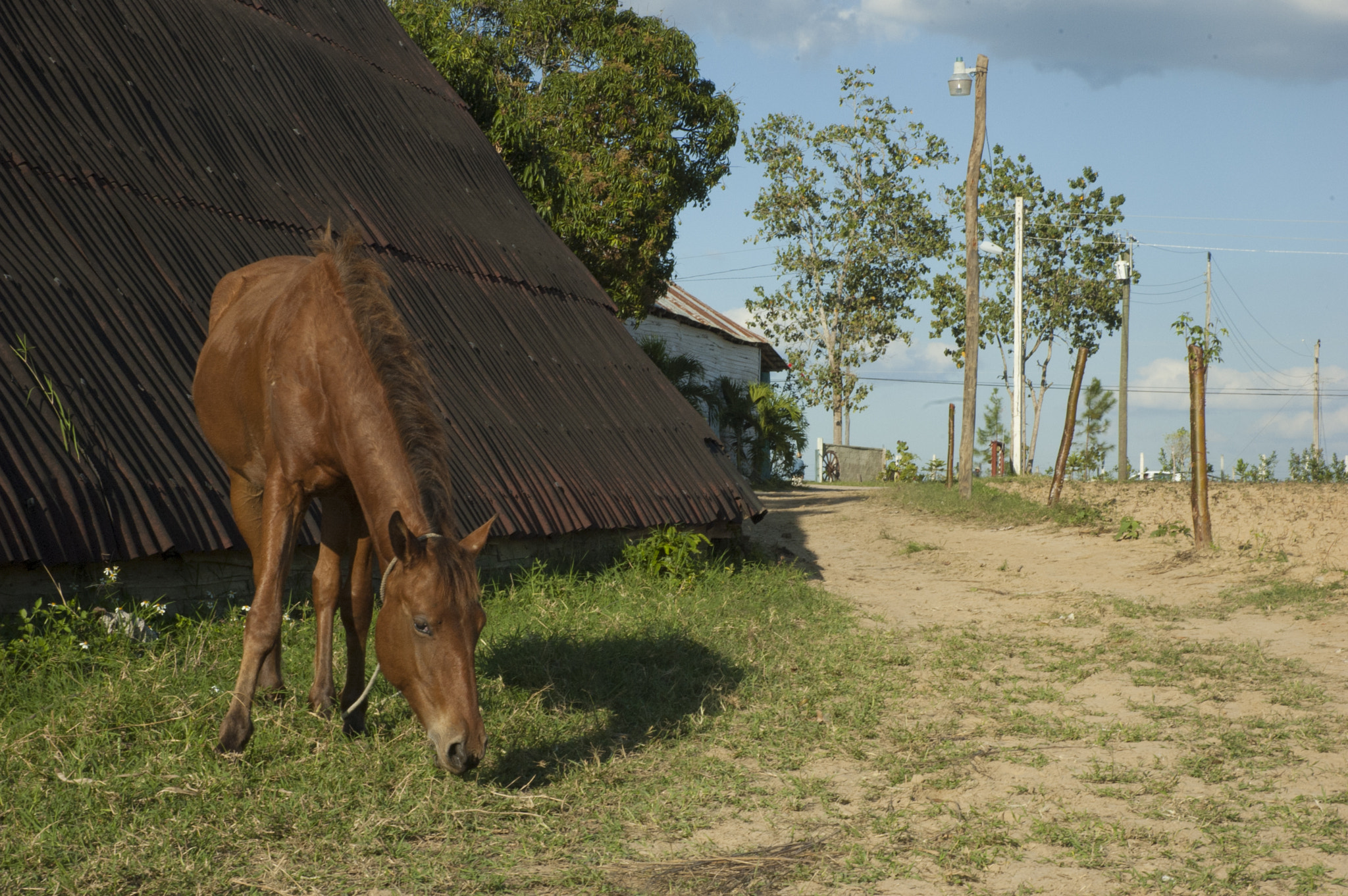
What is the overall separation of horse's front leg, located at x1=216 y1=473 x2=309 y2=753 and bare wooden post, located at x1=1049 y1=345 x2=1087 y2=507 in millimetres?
13532

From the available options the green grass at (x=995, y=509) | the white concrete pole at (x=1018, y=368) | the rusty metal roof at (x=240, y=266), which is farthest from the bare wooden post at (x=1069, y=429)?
the white concrete pole at (x=1018, y=368)

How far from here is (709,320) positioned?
1425 inches

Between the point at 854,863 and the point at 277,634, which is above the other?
the point at 277,634

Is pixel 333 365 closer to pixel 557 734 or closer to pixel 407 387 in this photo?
pixel 407 387

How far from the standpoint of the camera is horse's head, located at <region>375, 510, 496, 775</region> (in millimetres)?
4012

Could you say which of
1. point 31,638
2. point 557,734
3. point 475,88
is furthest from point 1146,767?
point 475,88

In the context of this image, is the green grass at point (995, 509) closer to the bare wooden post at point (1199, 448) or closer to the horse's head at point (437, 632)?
the bare wooden post at point (1199, 448)

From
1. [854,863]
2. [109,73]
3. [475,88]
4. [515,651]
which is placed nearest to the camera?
[854,863]

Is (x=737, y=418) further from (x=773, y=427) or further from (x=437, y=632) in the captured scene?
(x=437, y=632)

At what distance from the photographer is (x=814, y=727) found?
588 centimetres

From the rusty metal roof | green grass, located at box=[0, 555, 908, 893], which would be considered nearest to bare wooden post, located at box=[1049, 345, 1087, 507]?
the rusty metal roof

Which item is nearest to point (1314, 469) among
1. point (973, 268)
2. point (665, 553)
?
point (973, 268)

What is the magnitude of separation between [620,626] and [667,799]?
3037 millimetres

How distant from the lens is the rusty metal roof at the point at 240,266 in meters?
6.46
